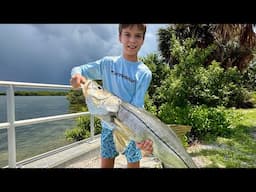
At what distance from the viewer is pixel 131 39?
1.41 meters

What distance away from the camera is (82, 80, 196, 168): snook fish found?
1.16 metres

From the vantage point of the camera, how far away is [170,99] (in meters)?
4.79

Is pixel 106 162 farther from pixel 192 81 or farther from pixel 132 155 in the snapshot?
pixel 192 81

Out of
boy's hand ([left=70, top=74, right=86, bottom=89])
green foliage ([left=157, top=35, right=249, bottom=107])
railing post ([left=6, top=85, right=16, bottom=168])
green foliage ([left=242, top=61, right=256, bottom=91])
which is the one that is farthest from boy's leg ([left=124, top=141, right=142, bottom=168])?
green foliage ([left=242, top=61, right=256, bottom=91])

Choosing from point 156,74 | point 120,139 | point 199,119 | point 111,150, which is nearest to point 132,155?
point 111,150

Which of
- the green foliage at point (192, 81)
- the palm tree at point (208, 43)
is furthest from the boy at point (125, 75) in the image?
the palm tree at point (208, 43)

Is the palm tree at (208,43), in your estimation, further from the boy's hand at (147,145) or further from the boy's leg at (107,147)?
the boy's hand at (147,145)

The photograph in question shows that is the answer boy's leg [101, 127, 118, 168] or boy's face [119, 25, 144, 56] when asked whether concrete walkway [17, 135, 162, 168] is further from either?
boy's face [119, 25, 144, 56]

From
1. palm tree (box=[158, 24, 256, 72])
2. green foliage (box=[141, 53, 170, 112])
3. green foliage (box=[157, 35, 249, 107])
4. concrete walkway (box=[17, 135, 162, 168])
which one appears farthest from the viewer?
palm tree (box=[158, 24, 256, 72])

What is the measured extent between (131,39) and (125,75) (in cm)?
18

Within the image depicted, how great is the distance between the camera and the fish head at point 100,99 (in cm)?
115

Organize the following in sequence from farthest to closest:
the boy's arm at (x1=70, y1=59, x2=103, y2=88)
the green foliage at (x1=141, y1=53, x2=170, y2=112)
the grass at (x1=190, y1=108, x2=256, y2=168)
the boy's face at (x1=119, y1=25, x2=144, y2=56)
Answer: the green foliage at (x1=141, y1=53, x2=170, y2=112), the grass at (x1=190, y1=108, x2=256, y2=168), the boy's face at (x1=119, y1=25, x2=144, y2=56), the boy's arm at (x1=70, y1=59, x2=103, y2=88)

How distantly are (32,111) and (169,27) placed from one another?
797 cm
